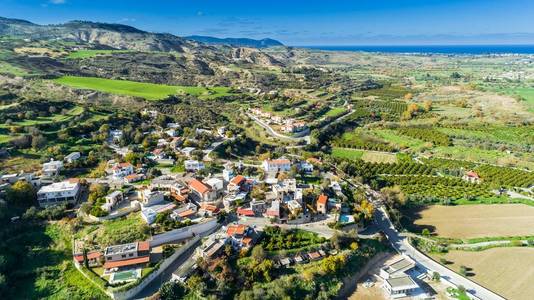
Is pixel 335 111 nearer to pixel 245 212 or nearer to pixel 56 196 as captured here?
pixel 245 212

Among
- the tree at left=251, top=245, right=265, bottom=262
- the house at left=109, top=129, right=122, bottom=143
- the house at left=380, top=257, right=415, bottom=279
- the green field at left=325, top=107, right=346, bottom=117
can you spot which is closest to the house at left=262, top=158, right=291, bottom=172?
the tree at left=251, top=245, right=265, bottom=262

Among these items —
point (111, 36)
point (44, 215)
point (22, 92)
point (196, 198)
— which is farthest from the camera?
point (111, 36)

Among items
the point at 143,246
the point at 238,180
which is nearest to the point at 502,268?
the point at 238,180

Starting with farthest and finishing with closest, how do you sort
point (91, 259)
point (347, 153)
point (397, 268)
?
point (347, 153) → point (397, 268) → point (91, 259)

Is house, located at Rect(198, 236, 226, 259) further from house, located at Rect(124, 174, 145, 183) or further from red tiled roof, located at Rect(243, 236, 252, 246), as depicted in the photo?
house, located at Rect(124, 174, 145, 183)

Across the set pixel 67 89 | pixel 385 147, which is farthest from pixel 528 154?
pixel 67 89

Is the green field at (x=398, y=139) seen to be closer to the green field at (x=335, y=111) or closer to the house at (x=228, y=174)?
the green field at (x=335, y=111)

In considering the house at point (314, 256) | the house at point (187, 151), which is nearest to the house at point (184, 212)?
the house at point (314, 256)

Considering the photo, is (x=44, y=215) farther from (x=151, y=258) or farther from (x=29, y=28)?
(x=29, y=28)
